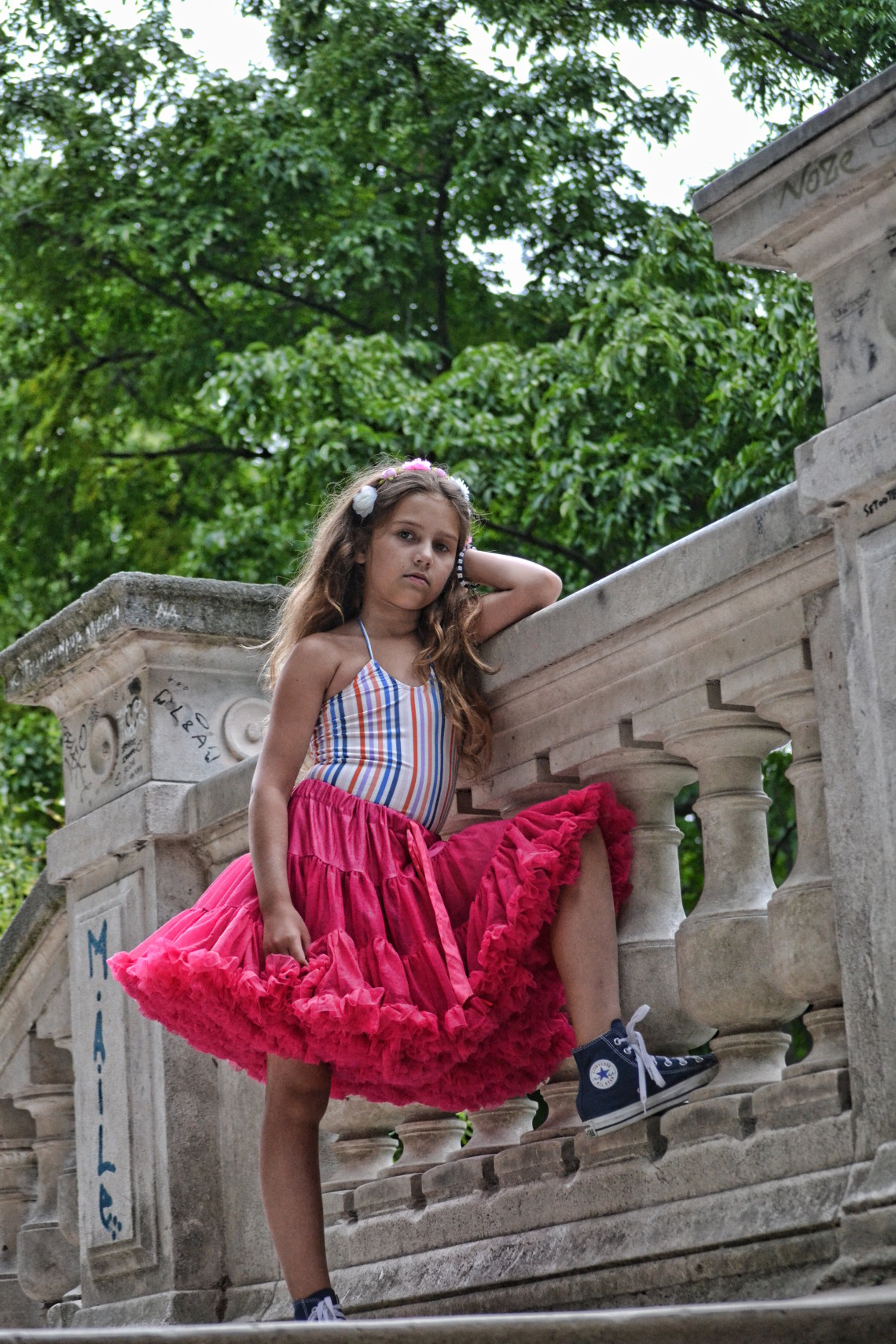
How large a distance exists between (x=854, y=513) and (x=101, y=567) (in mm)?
12059

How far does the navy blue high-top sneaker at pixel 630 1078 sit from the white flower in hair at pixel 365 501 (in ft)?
3.79

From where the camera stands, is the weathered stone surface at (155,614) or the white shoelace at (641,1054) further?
the weathered stone surface at (155,614)

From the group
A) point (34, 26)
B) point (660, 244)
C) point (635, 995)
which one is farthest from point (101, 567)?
point (635, 995)

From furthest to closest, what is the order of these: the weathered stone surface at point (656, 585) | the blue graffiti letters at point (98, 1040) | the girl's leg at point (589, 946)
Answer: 1. the blue graffiti letters at point (98, 1040)
2. the girl's leg at point (589, 946)
3. the weathered stone surface at point (656, 585)

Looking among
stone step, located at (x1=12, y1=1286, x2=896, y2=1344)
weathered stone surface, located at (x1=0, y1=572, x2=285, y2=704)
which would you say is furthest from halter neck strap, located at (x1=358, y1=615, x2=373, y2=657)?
stone step, located at (x1=12, y1=1286, x2=896, y2=1344)

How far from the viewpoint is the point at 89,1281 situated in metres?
4.23

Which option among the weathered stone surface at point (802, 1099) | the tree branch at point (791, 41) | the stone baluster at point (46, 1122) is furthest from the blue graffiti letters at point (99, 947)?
the tree branch at point (791, 41)

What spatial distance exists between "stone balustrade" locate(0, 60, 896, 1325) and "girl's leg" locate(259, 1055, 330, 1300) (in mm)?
233

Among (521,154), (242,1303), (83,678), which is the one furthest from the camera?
(521,154)

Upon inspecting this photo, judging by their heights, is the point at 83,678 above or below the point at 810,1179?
above

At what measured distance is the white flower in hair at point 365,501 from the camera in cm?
350

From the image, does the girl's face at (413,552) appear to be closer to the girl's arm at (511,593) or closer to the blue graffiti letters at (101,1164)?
the girl's arm at (511,593)

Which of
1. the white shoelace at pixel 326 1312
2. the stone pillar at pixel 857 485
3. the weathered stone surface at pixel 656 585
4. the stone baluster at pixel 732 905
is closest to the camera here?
the stone pillar at pixel 857 485

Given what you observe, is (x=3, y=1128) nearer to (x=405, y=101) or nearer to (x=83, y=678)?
(x=83, y=678)
